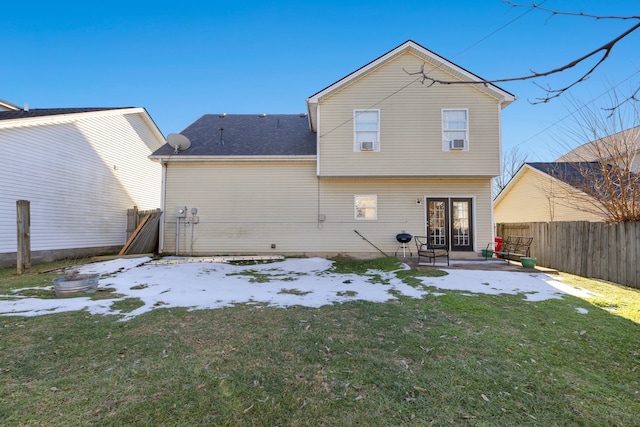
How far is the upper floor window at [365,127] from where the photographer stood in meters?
10.6

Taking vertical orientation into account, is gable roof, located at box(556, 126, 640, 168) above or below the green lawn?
above

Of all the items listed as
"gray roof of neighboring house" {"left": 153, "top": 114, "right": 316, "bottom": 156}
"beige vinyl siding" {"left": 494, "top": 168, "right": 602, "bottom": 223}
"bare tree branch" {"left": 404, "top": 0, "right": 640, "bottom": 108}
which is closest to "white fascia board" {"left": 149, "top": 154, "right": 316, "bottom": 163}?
"gray roof of neighboring house" {"left": 153, "top": 114, "right": 316, "bottom": 156}

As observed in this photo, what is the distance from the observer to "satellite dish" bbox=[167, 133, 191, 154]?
37.3 ft

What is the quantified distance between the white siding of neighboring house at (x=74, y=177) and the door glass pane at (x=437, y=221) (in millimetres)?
13512

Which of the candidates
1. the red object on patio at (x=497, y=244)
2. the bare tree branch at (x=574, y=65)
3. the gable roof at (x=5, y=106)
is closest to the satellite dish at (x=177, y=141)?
the gable roof at (x=5, y=106)

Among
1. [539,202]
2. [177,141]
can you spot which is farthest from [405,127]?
[539,202]

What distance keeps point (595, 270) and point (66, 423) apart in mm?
11207

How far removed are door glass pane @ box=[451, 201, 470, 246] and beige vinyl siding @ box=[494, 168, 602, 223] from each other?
4235 mm

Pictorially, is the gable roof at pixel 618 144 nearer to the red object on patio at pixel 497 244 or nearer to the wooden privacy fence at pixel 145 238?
the red object on patio at pixel 497 244

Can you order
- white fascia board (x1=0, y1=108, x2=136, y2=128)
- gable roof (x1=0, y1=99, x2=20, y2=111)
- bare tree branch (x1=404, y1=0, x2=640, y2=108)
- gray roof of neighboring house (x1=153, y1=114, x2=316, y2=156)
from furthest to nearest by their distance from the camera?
gable roof (x1=0, y1=99, x2=20, y2=111) < gray roof of neighboring house (x1=153, y1=114, x2=316, y2=156) < white fascia board (x1=0, y1=108, x2=136, y2=128) < bare tree branch (x1=404, y1=0, x2=640, y2=108)

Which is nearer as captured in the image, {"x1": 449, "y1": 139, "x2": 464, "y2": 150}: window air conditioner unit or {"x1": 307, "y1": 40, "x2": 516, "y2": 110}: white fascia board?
{"x1": 449, "y1": 139, "x2": 464, "y2": 150}: window air conditioner unit

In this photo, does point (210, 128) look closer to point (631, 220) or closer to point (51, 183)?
point (51, 183)

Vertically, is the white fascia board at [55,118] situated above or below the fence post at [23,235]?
above

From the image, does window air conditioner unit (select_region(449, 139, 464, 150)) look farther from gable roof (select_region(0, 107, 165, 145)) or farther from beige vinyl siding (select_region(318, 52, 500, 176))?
gable roof (select_region(0, 107, 165, 145))
